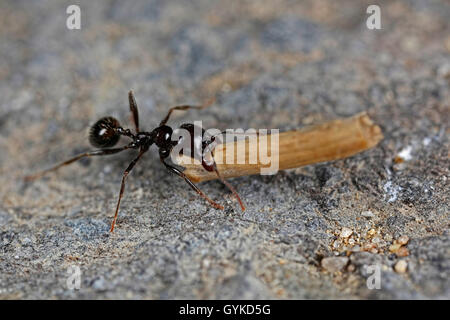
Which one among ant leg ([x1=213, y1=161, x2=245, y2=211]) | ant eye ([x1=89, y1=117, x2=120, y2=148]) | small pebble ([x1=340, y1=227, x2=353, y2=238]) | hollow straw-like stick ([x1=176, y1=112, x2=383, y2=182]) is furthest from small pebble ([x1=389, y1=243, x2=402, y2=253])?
ant eye ([x1=89, y1=117, x2=120, y2=148])

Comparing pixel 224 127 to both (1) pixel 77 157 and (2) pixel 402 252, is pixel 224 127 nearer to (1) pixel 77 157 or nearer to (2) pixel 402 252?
(1) pixel 77 157

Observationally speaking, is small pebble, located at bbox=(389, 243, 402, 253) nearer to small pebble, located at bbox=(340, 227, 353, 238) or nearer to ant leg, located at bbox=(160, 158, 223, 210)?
small pebble, located at bbox=(340, 227, 353, 238)

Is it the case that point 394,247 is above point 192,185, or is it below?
below

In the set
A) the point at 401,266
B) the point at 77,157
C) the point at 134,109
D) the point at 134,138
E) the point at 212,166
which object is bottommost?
the point at 401,266

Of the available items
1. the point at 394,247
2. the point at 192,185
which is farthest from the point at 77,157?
the point at 394,247

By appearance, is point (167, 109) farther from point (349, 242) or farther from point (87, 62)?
point (349, 242)

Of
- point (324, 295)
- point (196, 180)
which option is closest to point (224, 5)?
point (196, 180)
